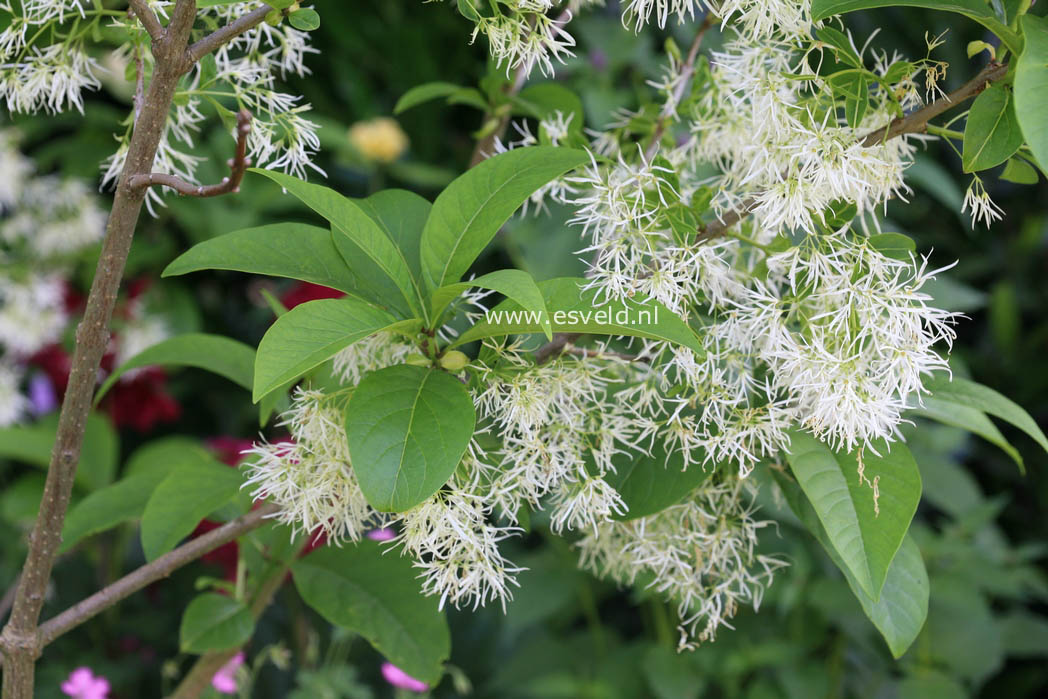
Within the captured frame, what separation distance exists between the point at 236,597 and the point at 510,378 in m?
0.30

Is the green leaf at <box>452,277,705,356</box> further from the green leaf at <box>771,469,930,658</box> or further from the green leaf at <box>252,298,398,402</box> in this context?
the green leaf at <box>771,469,930,658</box>

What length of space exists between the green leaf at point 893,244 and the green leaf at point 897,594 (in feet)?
0.49

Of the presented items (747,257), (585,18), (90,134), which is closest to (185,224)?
(90,134)

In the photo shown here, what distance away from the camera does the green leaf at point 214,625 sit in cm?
57

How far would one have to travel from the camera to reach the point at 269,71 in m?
0.56

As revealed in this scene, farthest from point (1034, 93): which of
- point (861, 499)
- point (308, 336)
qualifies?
point (308, 336)

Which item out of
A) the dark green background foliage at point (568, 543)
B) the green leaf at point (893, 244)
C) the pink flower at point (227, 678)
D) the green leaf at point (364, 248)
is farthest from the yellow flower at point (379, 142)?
the green leaf at point (893, 244)

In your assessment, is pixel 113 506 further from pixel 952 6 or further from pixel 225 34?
pixel 952 6

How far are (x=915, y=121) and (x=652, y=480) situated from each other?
233 mm

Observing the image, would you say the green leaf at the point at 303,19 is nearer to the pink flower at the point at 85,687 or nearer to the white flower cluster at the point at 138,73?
the white flower cluster at the point at 138,73

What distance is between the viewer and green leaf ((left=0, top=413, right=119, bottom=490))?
115 cm

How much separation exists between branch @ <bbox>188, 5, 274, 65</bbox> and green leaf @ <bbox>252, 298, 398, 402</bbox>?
14 cm

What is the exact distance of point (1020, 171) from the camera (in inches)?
19.0

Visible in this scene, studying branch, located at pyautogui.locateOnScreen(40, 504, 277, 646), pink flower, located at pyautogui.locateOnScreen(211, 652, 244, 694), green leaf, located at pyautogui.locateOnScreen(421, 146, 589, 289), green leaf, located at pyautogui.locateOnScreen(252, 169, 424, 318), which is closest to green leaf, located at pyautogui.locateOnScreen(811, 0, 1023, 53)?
green leaf, located at pyautogui.locateOnScreen(421, 146, 589, 289)
